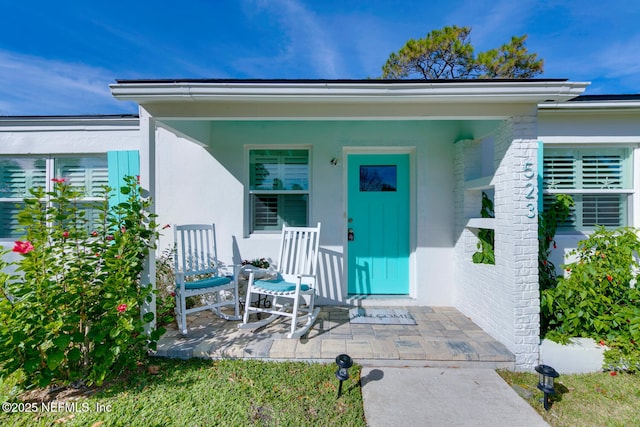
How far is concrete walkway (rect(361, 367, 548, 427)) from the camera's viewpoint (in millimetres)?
1810

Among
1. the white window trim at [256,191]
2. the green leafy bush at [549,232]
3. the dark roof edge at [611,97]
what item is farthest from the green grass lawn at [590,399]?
the dark roof edge at [611,97]

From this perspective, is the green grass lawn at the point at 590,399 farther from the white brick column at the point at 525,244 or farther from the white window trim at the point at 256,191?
the white window trim at the point at 256,191

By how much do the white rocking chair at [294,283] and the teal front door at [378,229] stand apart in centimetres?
76

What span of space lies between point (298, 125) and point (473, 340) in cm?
317

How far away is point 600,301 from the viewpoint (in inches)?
100

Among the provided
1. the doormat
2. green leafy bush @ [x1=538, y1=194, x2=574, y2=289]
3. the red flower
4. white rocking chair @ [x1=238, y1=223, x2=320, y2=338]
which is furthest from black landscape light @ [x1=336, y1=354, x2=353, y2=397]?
green leafy bush @ [x1=538, y1=194, x2=574, y2=289]

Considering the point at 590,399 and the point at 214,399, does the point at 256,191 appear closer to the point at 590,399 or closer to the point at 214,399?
the point at 214,399

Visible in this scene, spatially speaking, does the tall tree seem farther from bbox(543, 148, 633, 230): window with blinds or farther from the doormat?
the doormat

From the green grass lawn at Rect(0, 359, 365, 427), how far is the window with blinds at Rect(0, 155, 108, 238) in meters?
2.75

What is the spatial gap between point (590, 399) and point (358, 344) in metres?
1.76

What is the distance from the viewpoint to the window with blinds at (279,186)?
3.79 meters

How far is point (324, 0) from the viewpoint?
489 cm

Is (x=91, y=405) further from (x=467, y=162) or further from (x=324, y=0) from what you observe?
(x=324, y=0)

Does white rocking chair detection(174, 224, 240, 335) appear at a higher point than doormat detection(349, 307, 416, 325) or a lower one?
higher
